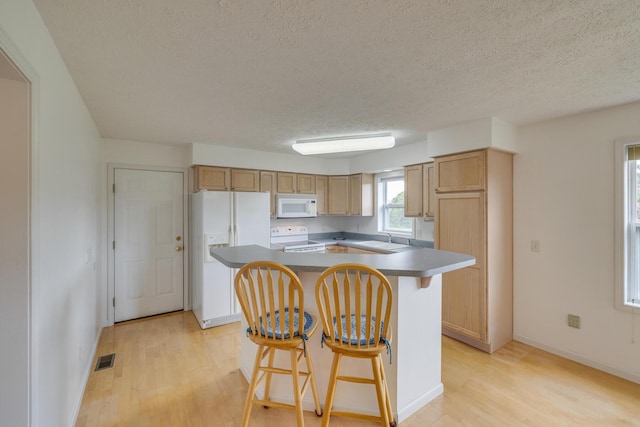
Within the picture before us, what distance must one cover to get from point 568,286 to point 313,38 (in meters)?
3.16

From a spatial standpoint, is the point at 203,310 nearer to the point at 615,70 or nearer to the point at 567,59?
the point at 567,59

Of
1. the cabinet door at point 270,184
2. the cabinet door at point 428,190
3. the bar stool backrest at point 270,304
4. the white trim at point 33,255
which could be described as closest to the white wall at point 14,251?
the white trim at point 33,255

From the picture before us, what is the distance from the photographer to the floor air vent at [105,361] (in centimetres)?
256

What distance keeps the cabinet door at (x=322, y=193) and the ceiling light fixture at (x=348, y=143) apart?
54.5 inches

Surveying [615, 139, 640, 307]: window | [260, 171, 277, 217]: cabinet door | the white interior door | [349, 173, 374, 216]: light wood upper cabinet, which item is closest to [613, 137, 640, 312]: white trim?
[615, 139, 640, 307]: window

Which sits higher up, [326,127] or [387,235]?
[326,127]

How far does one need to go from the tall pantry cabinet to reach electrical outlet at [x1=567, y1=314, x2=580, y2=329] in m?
0.48

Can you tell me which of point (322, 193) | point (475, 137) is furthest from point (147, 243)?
point (475, 137)

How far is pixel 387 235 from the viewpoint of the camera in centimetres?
459

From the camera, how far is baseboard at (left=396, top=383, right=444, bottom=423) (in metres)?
1.87

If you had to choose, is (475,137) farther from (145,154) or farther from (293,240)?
(145,154)

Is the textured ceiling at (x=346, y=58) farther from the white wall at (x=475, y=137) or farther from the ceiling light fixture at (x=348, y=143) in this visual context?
the ceiling light fixture at (x=348, y=143)

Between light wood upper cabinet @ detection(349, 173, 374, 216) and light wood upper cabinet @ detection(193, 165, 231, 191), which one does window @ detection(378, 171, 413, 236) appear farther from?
light wood upper cabinet @ detection(193, 165, 231, 191)

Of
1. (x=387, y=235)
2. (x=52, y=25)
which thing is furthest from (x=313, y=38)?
(x=387, y=235)
